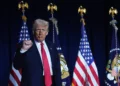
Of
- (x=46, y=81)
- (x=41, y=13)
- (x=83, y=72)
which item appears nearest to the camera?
(x=46, y=81)

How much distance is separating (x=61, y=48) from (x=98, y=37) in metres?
0.66

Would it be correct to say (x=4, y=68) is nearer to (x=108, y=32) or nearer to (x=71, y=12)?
(x=71, y=12)

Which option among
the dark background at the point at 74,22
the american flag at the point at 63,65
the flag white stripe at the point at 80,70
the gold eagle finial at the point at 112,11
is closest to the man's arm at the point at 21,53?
the american flag at the point at 63,65

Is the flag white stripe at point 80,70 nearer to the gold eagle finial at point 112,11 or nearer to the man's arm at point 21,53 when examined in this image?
the gold eagle finial at point 112,11

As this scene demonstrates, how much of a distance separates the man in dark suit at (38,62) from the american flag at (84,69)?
86.7 inches

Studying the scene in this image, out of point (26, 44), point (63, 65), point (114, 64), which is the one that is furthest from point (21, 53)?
point (114, 64)

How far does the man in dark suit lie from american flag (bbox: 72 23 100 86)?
2.20 meters

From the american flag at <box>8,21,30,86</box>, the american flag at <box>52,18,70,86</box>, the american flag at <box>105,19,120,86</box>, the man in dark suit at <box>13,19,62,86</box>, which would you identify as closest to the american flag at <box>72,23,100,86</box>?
the american flag at <box>52,18,70,86</box>

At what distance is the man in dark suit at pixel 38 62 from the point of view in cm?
226

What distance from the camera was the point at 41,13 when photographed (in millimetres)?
4859

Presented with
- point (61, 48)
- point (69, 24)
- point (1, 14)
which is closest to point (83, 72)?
point (61, 48)

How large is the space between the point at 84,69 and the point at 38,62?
7.62 feet

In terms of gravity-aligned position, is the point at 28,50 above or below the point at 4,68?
above

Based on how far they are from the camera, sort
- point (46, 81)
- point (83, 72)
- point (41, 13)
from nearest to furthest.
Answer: point (46, 81) → point (83, 72) → point (41, 13)
